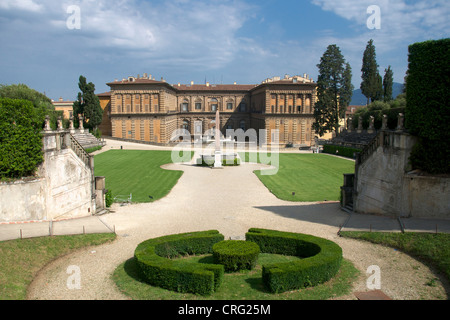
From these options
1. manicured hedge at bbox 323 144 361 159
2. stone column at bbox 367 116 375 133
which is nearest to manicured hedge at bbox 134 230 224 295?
manicured hedge at bbox 323 144 361 159

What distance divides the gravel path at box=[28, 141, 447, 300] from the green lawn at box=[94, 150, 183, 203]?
1.41 meters

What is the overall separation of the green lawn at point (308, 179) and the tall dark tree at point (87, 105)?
3540 centimetres

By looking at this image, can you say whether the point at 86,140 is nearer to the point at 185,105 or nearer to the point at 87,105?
the point at 87,105

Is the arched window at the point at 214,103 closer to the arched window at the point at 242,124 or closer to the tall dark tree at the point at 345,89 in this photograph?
the arched window at the point at 242,124

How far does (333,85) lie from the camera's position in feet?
210

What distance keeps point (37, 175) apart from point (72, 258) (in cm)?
536

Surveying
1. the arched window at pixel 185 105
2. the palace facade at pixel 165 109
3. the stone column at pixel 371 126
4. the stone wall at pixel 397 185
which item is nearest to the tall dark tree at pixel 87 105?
the palace facade at pixel 165 109

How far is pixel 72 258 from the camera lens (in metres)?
14.4

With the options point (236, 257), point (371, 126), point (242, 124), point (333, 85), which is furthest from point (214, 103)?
point (236, 257)

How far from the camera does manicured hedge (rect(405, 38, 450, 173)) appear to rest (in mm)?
16906

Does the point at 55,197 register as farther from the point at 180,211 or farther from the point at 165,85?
the point at 165,85

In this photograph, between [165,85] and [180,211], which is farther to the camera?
[165,85]

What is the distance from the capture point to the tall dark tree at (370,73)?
6706cm
